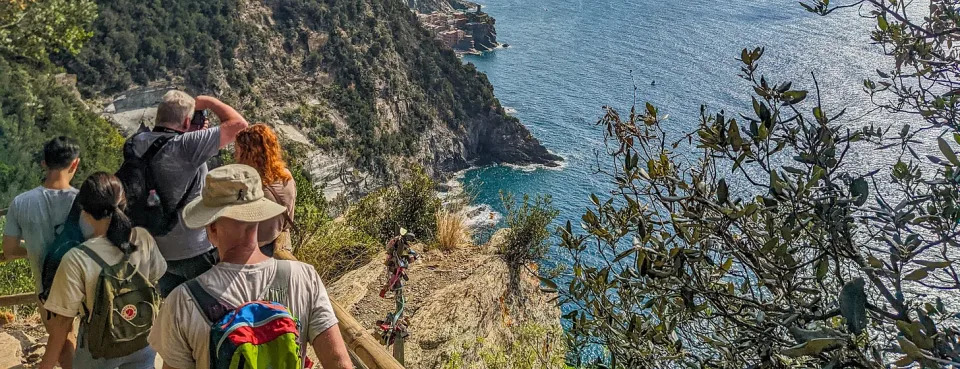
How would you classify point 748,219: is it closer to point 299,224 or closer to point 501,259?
point 299,224

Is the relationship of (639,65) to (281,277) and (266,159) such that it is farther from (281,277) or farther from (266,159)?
(281,277)

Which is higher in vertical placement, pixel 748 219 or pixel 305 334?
pixel 748 219

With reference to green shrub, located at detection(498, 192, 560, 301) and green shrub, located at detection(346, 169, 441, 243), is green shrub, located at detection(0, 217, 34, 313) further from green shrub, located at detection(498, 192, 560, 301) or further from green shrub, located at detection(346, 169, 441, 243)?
green shrub, located at detection(498, 192, 560, 301)

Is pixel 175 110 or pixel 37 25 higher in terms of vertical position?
pixel 175 110

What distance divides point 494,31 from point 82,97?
45363 millimetres

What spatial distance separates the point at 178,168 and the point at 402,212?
511cm

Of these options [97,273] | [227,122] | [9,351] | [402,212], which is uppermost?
[227,122]

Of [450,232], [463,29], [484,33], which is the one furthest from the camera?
[463,29]

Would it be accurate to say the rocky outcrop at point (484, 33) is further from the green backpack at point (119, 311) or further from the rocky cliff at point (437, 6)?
the green backpack at point (119, 311)

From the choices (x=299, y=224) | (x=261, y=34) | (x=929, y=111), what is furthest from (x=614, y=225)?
(x=261, y=34)

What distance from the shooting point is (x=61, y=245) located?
2.54m

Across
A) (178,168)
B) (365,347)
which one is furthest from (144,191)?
(365,347)

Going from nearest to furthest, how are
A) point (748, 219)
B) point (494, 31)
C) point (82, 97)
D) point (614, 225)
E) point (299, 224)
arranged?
1. point (748, 219)
2. point (614, 225)
3. point (299, 224)
4. point (82, 97)
5. point (494, 31)

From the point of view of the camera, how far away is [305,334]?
75.3 inches
